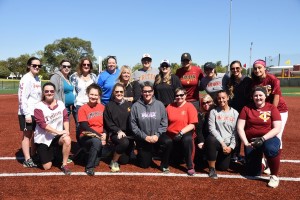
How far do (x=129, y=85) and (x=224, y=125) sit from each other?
2.07 meters

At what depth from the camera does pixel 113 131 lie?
17.2 ft

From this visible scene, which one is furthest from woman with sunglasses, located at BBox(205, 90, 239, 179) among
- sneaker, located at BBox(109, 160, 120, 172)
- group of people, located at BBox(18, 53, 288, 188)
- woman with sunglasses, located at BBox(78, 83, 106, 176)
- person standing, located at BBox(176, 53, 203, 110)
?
woman with sunglasses, located at BBox(78, 83, 106, 176)

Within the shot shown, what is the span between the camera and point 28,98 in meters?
5.16

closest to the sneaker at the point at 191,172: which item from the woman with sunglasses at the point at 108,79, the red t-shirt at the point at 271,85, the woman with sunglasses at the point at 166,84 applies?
the woman with sunglasses at the point at 166,84

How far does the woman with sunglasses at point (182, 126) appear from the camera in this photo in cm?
487

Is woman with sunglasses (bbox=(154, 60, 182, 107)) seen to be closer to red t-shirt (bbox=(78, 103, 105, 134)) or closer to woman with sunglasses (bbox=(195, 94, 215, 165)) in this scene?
woman with sunglasses (bbox=(195, 94, 215, 165))

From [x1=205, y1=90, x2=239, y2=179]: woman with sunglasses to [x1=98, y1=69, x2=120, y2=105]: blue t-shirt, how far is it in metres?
2.15

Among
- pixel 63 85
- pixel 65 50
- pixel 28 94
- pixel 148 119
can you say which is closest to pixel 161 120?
pixel 148 119

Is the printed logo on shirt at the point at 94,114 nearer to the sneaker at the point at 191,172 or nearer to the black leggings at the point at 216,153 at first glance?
the sneaker at the point at 191,172

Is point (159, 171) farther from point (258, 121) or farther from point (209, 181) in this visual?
point (258, 121)

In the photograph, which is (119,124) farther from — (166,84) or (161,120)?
(166,84)

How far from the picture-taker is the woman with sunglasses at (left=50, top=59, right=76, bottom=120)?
18.2ft

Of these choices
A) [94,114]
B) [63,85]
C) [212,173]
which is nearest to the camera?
[212,173]

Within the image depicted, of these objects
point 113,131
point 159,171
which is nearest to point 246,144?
point 159,171
